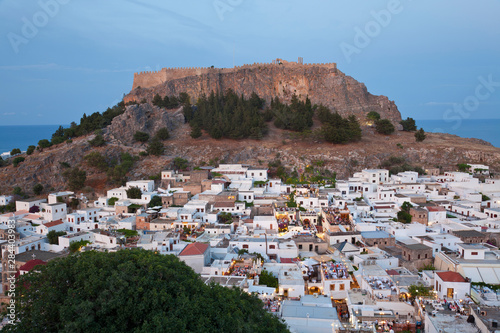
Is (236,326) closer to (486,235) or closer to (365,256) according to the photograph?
(365,256)

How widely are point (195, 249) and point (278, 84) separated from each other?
31.0 metres

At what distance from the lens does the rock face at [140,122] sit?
1387 inches

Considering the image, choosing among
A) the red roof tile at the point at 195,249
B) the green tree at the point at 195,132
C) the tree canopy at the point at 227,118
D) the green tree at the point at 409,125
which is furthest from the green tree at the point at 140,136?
the green tree at the point at 409,125

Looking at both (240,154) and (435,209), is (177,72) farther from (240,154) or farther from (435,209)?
(435,209)

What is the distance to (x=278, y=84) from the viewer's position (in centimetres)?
4288

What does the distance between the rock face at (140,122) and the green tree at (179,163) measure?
6.54m

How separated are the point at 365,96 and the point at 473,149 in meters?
13.3

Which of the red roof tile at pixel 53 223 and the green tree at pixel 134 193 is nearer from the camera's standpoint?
the red roof tile at pixel 53 223

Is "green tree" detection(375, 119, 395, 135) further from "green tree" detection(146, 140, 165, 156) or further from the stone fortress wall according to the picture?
"green tree" detection(146, 140, 165, 156)

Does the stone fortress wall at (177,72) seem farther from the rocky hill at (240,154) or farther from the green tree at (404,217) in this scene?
the green tree at (404,217)

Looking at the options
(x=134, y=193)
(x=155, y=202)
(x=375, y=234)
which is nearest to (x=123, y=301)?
(x=375, y=234)

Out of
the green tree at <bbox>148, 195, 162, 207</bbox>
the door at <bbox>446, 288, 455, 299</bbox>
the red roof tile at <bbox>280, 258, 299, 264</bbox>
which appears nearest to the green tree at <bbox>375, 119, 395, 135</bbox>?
the green tree at <bbox>148, 195, 162, 207</bbox>

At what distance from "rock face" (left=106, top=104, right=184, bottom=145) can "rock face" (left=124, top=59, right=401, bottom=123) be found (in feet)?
15.7

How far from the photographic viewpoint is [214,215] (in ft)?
67.1
